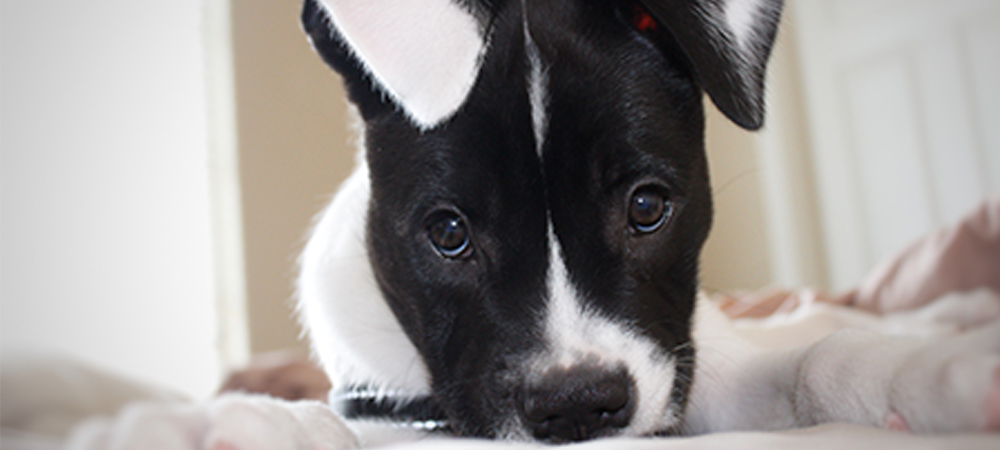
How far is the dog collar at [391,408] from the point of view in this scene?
4.83 feet

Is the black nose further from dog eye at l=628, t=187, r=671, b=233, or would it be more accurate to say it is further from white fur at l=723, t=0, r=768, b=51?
white fur at l=723, t=0, r=768, b=51

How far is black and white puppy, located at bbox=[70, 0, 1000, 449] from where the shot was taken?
115 cm

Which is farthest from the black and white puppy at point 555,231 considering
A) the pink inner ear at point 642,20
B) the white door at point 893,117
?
the white door at point 893,117

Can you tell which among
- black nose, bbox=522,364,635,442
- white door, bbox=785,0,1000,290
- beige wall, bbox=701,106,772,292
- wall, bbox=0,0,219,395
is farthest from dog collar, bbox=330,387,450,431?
white door, bbox=785,0,1000,290

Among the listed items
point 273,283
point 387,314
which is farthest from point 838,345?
point 273,283

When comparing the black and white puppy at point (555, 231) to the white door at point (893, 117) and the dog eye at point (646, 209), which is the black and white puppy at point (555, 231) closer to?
the dog eye at point (646, 209)

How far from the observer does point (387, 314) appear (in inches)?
64.2

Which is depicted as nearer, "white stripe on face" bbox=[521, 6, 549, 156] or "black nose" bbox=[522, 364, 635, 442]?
"black nose" bbox=[522, 364, 635, 442]

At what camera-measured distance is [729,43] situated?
1400 mm

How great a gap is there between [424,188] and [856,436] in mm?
780

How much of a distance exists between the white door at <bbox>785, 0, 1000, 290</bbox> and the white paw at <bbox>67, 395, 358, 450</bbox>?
1847 mm

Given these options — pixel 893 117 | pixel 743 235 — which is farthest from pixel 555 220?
pixel 893 117

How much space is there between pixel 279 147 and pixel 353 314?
1.30ft

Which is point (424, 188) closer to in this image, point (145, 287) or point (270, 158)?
point (270, 158)
